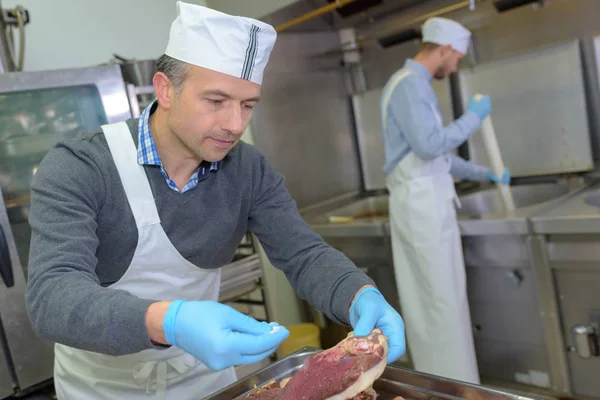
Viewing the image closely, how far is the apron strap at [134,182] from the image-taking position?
1.31m

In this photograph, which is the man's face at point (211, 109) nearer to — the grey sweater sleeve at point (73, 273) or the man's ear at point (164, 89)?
the man's ear at point (164, 89)

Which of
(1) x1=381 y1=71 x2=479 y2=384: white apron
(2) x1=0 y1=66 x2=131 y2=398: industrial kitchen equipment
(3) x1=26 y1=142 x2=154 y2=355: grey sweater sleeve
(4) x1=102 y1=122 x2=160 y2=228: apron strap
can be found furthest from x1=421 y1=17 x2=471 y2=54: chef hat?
(3) x1=26 y1=142 x2=154 y2=355: grey sweater sleeve

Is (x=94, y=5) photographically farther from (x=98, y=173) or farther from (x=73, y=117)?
(x=98, y=173)

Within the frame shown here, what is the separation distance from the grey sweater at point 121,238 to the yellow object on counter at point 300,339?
151 centimetres

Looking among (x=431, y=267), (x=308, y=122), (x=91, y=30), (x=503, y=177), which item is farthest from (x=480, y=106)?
(x=91, y=30)

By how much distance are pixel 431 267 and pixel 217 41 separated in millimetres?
1606

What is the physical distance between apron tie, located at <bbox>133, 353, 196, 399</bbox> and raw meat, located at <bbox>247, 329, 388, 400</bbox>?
471mm

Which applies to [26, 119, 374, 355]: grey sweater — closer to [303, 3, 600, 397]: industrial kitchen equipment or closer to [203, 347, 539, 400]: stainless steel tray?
[203, 347, 539, 400]: stainless steel tray

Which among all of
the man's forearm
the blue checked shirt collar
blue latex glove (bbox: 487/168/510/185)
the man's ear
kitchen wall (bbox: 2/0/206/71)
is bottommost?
blue latex glove (bbox: 487/168/510/185)

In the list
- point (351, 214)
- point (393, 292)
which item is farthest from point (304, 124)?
point (393, 292)

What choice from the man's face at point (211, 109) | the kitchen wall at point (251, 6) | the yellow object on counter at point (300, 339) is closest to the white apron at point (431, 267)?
the yellow object on counter at point (300, 339)

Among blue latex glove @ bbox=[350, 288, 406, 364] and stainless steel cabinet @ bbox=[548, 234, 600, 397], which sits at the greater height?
blue latex glove @ bbox=[350, 288, 406, 364]

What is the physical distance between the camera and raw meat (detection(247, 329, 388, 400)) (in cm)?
99

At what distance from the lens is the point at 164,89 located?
1316 millimetres
